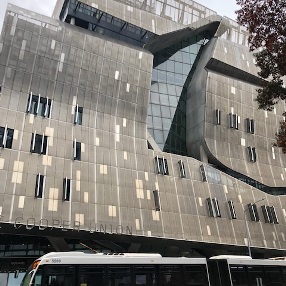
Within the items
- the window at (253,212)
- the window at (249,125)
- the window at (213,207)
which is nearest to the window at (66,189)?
the window at (213,207)

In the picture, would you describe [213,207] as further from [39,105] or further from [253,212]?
[39,105]

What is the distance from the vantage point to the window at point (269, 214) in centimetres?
4681

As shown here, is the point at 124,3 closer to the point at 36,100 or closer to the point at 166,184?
the point at 36,100

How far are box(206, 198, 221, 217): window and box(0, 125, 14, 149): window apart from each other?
24878mm

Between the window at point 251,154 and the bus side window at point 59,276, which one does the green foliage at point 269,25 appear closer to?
the bus side window at point 59,276

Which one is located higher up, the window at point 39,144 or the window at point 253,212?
the window at point 39,144

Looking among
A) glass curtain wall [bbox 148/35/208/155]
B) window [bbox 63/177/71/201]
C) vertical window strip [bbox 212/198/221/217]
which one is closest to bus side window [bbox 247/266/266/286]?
window [bbox 63/177/71/201]

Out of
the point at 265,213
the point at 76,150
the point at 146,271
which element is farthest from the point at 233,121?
the point at 146,271

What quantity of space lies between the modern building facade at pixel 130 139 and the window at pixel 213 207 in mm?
175

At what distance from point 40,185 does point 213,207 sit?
71.5 ft

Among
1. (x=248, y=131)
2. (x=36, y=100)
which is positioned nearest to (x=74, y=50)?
(x=36, y=100)

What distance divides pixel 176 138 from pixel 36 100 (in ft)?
74.4

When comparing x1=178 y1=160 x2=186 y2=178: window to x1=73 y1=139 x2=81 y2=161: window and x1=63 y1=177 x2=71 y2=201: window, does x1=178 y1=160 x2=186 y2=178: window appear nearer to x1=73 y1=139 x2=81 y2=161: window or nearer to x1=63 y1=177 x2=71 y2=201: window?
x1=73 y1=139 x2=81 y2=161: window

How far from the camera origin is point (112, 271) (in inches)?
677
